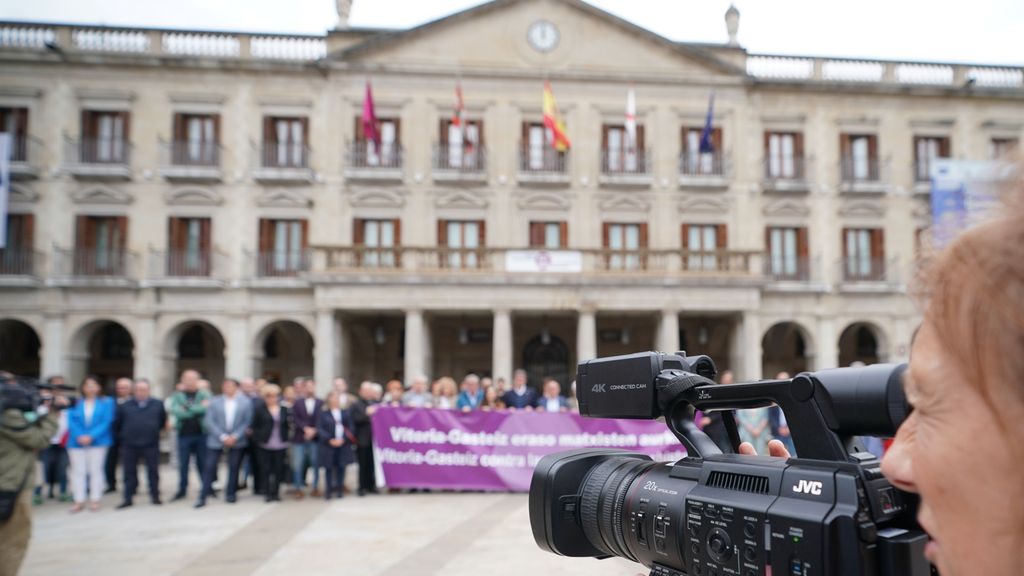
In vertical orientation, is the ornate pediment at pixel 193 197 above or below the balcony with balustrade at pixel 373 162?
below

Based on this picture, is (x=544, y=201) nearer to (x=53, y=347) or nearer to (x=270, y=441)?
(x=270, y=441)

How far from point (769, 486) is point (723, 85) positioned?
2475 centimetres

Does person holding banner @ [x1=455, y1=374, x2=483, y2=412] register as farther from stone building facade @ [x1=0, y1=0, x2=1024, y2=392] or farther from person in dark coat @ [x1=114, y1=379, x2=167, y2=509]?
stone building facade @ [x1=0, y1=0, x2=1024, y2=392]

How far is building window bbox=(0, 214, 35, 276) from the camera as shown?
22016 mm

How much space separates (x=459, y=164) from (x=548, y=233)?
393 cm

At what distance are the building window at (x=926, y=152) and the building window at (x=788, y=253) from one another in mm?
4882

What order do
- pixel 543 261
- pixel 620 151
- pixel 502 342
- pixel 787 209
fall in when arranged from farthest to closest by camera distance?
pixel 787 209 → pixel 620 151 → pixel 543 261 → pixel 502 342

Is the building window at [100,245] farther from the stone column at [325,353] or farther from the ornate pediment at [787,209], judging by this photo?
the ornate pediment at [787,209]

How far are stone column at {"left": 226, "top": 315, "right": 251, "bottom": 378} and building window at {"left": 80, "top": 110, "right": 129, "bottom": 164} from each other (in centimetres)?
676

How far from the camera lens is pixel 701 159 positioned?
24062 mm

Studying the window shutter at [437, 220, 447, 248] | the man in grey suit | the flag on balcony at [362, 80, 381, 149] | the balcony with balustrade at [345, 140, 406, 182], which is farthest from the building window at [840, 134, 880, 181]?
the man in grey suit

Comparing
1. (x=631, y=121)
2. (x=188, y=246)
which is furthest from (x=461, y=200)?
(x=188, y=246)

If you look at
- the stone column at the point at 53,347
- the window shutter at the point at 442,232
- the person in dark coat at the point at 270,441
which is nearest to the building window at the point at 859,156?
the window shutter at the point at 442,232

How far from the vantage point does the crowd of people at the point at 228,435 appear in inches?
420
